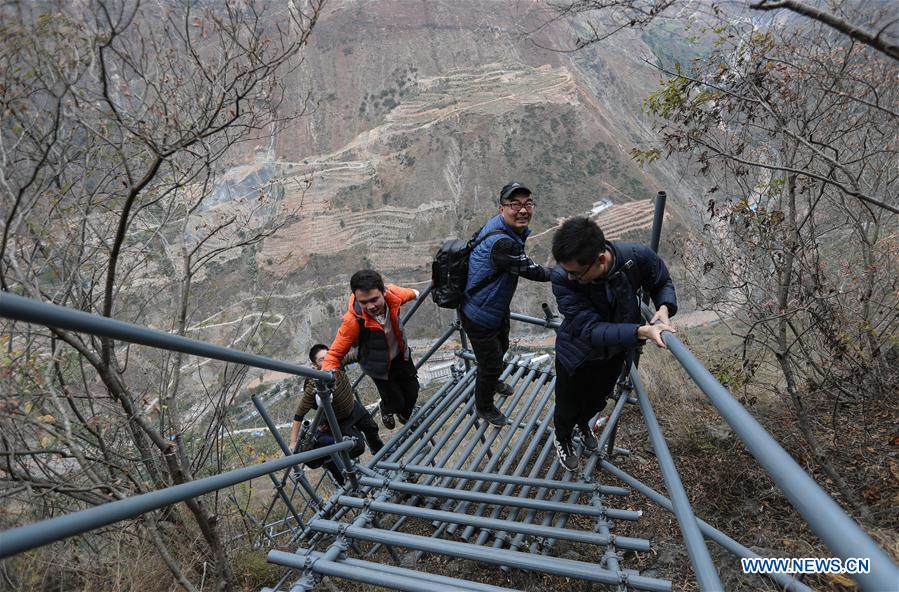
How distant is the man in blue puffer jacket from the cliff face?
154 feet

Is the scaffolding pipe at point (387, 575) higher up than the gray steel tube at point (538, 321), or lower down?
lower down

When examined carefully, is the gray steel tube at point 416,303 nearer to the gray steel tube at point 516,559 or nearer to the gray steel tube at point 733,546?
the gray steel tube at point 516,559

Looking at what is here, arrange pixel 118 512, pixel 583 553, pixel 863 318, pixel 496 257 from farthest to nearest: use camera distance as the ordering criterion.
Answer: pixel 863 318, pixel 496 257, pixel 583 553, pixel 118 512

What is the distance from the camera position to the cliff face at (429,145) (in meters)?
57.6

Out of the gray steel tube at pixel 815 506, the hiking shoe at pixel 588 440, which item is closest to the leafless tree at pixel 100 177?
the hiking shoe at pixel 588 440

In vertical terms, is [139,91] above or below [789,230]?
above

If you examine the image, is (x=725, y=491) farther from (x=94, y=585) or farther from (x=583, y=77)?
(x=583, y=77)

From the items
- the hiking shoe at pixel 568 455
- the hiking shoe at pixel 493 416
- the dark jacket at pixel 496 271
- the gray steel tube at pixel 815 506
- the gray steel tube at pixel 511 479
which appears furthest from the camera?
the hiking shoe at pixel 493 416

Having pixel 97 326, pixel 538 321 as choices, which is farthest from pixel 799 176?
pixel 97 326

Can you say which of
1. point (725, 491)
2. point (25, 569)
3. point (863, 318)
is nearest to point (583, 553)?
point (725, 491)

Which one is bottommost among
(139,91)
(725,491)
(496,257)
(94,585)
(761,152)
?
(725,491)

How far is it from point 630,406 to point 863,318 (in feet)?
6.43

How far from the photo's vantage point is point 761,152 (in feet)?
12.4

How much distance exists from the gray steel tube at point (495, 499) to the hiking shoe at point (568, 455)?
53 cm
